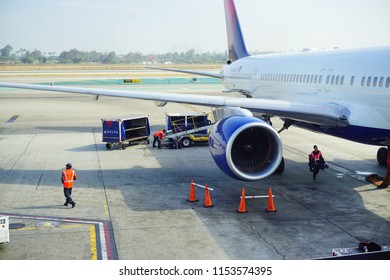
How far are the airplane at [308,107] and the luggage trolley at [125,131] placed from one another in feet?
14.1

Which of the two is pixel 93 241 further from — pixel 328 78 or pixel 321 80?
pixel 321 80

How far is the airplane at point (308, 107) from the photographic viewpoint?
560 inches

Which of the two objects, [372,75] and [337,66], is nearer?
[372,75]

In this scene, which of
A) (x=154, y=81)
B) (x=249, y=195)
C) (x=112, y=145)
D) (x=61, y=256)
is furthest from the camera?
(x=154, y=81)

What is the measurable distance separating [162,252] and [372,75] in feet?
26.5

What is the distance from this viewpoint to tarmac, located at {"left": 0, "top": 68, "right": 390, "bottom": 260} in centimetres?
1146

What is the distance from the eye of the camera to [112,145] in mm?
24266

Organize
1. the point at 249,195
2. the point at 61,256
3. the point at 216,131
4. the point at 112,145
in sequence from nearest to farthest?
the point at 61,256, the point at 216,131, the point at 249,195, the point at 112,145

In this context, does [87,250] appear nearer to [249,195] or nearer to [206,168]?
[249,195]

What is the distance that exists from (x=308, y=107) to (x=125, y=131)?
1024 centimetres

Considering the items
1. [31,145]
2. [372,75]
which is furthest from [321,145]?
[31,145]

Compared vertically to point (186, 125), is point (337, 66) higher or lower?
higher

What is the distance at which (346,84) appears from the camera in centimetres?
1592

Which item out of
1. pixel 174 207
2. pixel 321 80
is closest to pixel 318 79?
pixel 321 80
